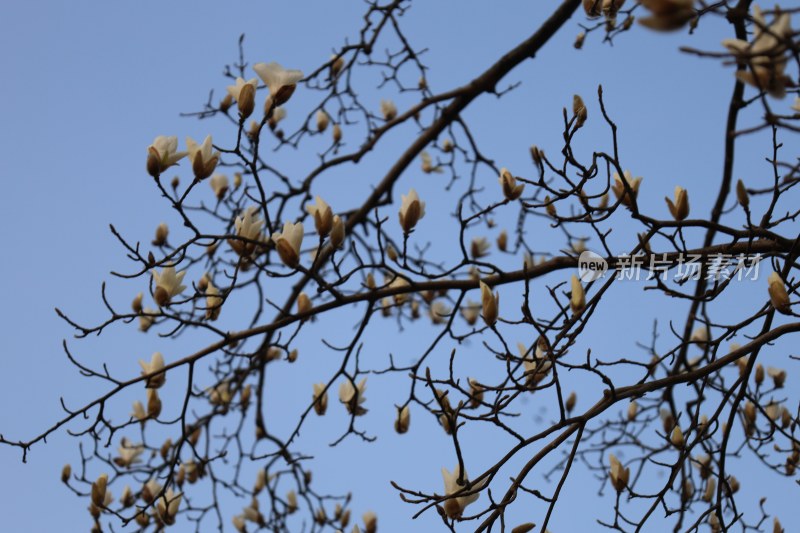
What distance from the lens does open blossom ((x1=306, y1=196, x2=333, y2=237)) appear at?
64.6 inches

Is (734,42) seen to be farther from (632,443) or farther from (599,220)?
→ (632,443)

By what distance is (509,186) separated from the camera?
195 cm

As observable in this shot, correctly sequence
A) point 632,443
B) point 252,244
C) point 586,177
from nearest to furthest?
point 586,177 < point 252,244 < point 632,443

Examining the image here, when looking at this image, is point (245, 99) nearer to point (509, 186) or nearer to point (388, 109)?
point (509, 186)

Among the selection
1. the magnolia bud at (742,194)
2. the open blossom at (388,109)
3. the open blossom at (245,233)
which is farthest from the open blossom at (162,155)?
the open blossom at (388,109)

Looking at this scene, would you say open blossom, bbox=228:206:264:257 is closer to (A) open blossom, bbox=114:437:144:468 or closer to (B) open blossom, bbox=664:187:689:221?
(B) open blossom, bbox=664:187:689:221

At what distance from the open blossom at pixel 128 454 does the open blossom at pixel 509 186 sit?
1.62 m

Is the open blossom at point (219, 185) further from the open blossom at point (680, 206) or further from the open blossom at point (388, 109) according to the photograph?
the open blossom at point (680, 206)

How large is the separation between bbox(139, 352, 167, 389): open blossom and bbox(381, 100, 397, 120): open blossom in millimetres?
2005

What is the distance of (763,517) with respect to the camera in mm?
2252

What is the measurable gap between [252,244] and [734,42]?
1.10 meters

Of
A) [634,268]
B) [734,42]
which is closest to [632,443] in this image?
[634,268]

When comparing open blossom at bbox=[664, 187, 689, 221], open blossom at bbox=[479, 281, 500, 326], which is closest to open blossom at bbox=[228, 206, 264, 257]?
open blossom at bbox=[479, 281, 500, 326]

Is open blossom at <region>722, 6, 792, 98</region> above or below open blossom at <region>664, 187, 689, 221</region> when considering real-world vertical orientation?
below
